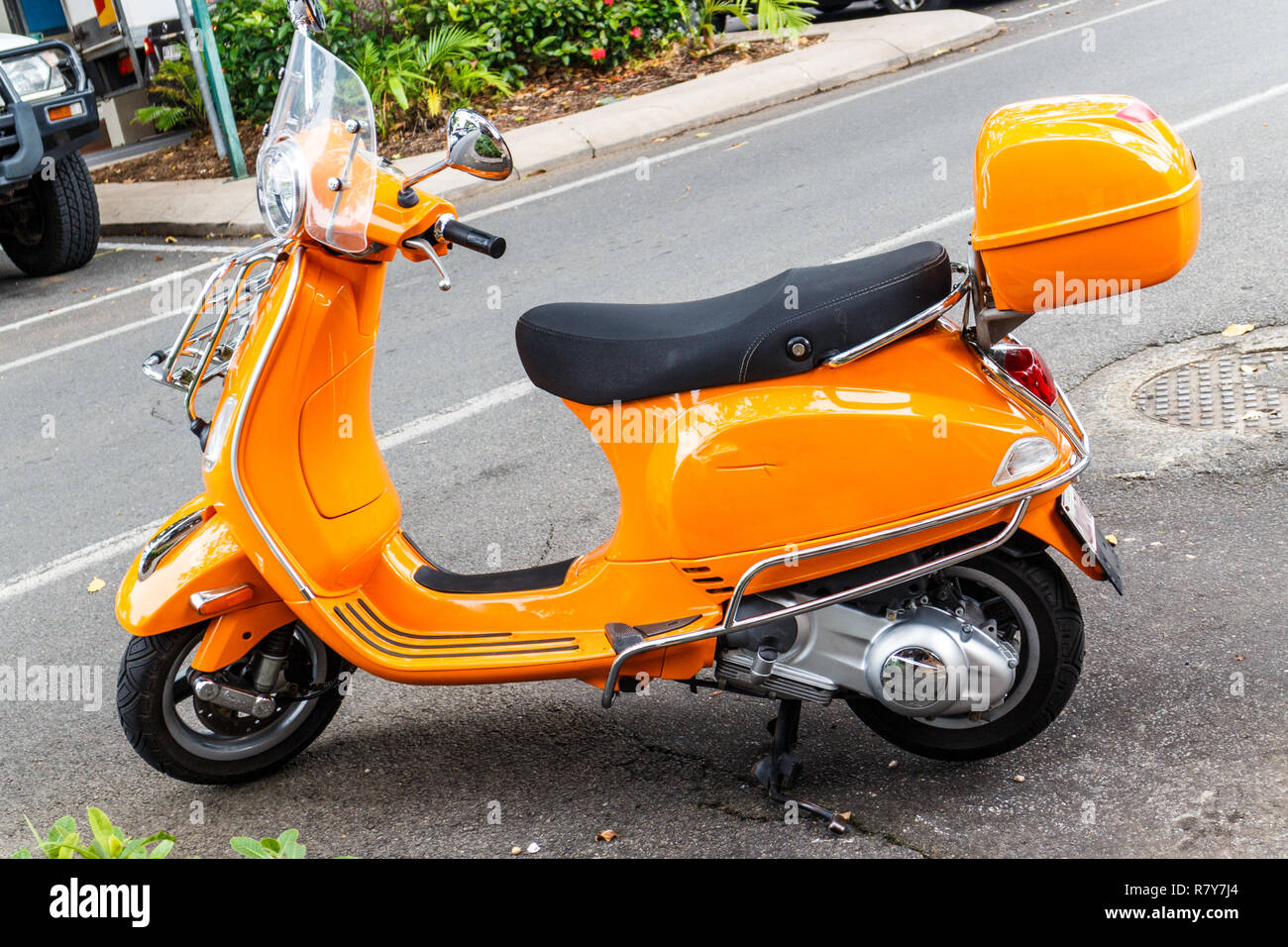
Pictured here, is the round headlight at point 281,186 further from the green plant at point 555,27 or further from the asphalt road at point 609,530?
the green plant at point 555,27

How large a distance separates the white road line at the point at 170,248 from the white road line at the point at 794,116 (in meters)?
1.75

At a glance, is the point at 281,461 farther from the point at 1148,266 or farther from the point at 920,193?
the point at 920,193

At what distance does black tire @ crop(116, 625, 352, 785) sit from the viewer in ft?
10.2

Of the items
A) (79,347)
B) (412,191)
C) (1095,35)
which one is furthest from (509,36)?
(412,191)

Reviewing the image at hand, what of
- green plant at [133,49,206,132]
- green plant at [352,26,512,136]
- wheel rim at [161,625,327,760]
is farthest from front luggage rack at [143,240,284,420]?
green plant at [133,49,206,132]

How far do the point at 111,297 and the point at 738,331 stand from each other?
6.56 m

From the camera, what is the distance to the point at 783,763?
2.99 metres

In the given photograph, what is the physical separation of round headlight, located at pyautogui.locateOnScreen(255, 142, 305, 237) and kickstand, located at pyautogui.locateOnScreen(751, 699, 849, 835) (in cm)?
158

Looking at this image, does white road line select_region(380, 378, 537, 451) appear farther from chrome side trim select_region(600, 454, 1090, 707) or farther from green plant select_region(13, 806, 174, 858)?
green plant select_region(13, 806, 174, 858)

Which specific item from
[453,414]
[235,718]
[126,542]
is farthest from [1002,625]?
[126,542]

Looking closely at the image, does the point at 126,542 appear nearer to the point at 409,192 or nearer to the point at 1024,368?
the point at 409,192

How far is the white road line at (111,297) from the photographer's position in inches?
306

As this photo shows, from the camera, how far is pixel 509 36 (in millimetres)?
11625
